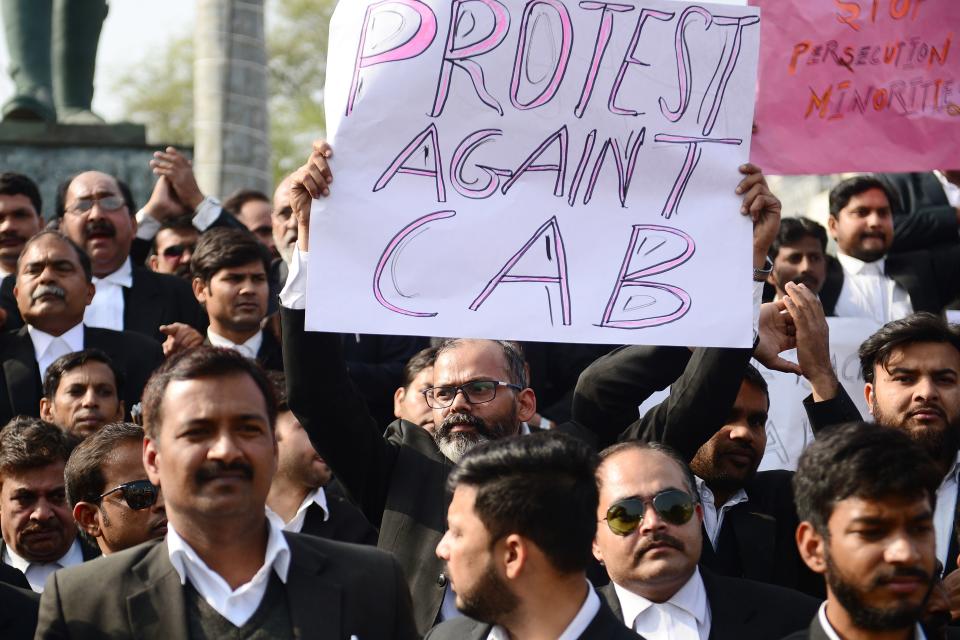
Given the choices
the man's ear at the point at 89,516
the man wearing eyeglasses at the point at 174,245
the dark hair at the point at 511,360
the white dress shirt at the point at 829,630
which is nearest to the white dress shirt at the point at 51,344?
the man wearing eyeglasses at the point at 174,245

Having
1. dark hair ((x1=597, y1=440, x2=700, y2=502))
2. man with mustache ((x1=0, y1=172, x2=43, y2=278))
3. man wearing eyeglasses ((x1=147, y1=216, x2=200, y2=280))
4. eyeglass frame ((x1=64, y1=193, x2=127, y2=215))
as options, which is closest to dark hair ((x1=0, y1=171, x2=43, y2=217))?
man with mustache ((x1=0, y1=172, x2=43, y2=278))

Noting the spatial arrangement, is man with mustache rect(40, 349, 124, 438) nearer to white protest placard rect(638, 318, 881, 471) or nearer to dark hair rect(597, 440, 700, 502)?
white protest placard rect(638, 318, 881, 471)

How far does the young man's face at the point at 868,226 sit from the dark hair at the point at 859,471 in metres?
4.49

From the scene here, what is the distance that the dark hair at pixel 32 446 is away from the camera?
6117 mm

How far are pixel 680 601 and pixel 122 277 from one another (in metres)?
4.30

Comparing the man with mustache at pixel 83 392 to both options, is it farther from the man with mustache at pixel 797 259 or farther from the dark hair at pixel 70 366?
the man with mustache at pixel 797 259

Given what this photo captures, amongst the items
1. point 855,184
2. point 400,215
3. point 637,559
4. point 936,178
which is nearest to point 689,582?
point 637,559

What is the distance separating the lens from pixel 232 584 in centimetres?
421

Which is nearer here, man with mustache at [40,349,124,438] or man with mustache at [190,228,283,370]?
man with mustache at [40,349,124,438]

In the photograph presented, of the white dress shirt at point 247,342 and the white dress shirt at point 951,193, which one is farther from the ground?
the white dress shirt at point 951,193

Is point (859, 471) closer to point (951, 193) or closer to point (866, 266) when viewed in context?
point (866, 266)

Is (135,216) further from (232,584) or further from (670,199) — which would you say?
(232,584)

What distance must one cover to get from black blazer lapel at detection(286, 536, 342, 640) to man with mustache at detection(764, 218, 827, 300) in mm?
4470

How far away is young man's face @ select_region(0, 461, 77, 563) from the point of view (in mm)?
6055
